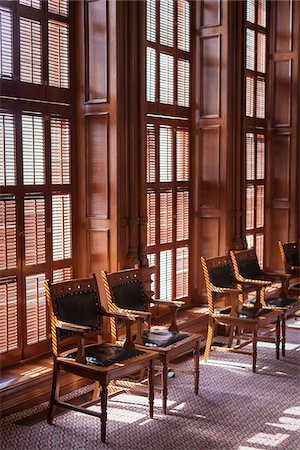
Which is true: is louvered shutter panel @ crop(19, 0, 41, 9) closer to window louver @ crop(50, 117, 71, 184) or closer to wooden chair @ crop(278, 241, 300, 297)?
window louver @ crop(50, 117, 71, 184)

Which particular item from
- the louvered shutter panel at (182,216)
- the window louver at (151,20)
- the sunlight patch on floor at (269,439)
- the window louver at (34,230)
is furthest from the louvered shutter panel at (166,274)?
the sunlight patch on floor at (269,439)

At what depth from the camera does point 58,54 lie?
16.4ft

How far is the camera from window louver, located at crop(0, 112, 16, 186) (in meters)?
4.52

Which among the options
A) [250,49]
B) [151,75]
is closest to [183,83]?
[151,75]

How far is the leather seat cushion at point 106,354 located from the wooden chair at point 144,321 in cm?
22

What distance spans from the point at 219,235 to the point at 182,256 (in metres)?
0.45

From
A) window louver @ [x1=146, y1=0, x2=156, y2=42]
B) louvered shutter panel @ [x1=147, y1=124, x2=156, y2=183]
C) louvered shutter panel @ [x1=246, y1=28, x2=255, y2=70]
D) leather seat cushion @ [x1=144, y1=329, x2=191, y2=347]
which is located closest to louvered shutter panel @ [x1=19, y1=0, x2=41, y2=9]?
window louver @ [x1=146, y1=0, x2=156, y2=42]

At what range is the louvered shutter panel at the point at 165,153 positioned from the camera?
19.9 feet

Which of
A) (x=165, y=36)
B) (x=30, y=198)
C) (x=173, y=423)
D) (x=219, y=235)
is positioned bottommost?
(x=173, y=423)

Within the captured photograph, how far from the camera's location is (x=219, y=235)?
6652mm

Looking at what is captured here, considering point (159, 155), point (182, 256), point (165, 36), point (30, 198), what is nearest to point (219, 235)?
point (182, 256)

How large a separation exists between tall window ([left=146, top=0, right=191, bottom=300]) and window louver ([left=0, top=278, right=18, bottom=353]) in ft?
5.33

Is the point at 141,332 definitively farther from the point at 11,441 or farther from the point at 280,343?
the point at 280,343

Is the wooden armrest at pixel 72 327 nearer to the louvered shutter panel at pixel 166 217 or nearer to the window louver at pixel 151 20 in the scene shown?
the louvered shutter panel at pixel 166 217
